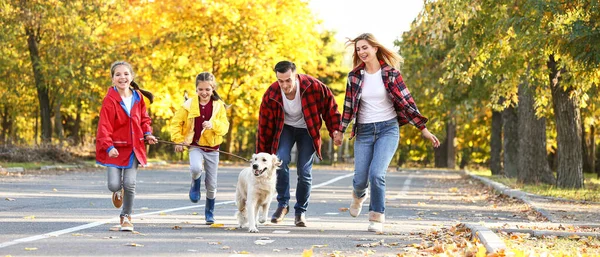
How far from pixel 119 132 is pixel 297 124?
81.4 inches

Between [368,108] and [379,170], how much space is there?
65 centimetres

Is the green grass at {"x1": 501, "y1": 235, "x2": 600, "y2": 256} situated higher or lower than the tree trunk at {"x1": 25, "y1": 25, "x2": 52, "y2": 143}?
lower

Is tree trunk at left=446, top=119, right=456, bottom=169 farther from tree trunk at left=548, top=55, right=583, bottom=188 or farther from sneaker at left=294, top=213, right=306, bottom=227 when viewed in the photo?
sneaker at left=294, top=213, right=306, bottom=227

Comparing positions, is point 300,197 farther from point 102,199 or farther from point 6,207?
point 102,199

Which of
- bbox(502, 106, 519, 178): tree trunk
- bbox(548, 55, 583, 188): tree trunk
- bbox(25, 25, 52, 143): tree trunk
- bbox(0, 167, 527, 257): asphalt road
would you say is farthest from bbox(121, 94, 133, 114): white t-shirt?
bbox(25, 25, 52, 143): tree trunk

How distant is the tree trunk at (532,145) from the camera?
24.0 meters

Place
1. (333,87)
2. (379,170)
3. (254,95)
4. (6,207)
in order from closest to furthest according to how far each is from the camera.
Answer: (379,170) → (6,207) → (254,95) → (333,87)

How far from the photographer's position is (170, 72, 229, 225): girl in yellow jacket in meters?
11.2

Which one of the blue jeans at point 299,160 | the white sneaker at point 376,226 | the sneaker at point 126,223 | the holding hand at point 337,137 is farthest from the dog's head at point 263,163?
the sneaker at point 126,223

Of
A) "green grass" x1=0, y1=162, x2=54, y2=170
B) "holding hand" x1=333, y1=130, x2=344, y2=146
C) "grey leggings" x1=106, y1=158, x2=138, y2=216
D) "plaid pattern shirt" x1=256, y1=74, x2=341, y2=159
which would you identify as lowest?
"grey leggings" x1=106, y1=158, x2=138, y2=216

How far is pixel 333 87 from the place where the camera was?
69.2m

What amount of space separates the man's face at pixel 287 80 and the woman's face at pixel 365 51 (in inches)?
28.4

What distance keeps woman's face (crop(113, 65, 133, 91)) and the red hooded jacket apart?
0.08m

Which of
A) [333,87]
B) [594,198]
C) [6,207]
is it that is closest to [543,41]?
[594,198]
